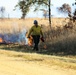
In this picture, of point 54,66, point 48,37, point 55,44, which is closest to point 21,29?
point 48,37

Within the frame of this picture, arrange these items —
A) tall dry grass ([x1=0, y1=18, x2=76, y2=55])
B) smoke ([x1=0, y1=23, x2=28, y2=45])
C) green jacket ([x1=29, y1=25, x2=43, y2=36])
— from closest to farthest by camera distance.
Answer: tall dry grass ([x1=0, y1=18, x2=76, y2=55]), green jacket ([x1=29, y1=25, x2=43, y2=36]), smoke ([x1=0, y1=23, x2=28, y2=45])

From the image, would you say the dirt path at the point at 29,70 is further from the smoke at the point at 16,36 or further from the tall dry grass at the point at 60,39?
the smoke at the point at 16,36

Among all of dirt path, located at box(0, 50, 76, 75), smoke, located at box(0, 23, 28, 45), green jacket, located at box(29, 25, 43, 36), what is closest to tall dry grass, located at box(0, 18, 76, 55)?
green jacket, located at box(29, 25, 43, 36)

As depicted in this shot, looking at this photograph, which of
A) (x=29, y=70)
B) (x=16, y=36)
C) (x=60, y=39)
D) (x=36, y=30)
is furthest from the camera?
(x=16, y=36)

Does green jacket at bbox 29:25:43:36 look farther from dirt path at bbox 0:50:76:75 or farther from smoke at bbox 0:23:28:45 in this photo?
dirt path at bbox 0:50:76:75

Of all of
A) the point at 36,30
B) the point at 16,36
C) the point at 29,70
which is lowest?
the point at 16,36

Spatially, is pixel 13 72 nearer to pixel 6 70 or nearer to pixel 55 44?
pixel 6 70

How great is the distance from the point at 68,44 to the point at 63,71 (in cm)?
866

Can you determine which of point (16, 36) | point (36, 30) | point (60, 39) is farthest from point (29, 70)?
point (16, 36)

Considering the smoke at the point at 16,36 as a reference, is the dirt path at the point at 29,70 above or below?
above

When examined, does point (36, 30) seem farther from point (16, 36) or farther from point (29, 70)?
point (29, 70)

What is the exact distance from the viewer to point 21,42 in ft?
98.0

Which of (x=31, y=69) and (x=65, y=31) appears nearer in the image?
(x=31, y=69)

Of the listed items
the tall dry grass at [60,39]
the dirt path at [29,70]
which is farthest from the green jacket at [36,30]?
the dirt path at [29,70]
